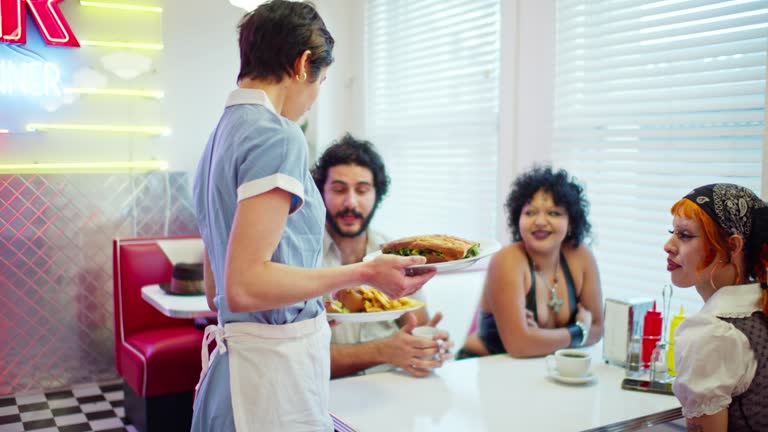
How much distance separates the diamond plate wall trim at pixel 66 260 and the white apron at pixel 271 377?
338cm

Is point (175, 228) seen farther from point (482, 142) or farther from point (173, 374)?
point (482, 142)

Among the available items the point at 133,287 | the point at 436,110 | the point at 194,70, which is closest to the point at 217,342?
the point at 133,287

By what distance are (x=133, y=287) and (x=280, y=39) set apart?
2916 millimetres

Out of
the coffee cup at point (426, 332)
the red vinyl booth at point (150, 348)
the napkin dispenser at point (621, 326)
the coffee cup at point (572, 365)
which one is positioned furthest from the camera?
the red vinyl booth at point (150, 348)

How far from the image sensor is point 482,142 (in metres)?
3.74

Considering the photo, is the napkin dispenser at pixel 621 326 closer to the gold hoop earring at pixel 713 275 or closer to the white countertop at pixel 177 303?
the gold hoop earring at pixel 713 275

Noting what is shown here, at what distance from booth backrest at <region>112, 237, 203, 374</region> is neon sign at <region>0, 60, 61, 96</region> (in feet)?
3.52

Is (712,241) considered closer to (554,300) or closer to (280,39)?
(554,300)

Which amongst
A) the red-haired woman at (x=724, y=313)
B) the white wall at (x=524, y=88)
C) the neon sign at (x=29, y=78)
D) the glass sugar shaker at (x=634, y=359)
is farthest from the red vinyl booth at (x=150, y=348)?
the red-haired woman at (x=724, y=313)

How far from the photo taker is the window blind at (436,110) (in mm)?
3721

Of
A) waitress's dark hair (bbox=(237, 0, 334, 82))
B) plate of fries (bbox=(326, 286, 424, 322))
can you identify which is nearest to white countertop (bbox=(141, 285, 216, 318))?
plate of fries (bbox=(326, 286, 424, 322))

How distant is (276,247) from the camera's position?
1320 millimetres

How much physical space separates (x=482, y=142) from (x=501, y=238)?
51 cm

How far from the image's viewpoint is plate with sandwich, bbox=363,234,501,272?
5.93ft
